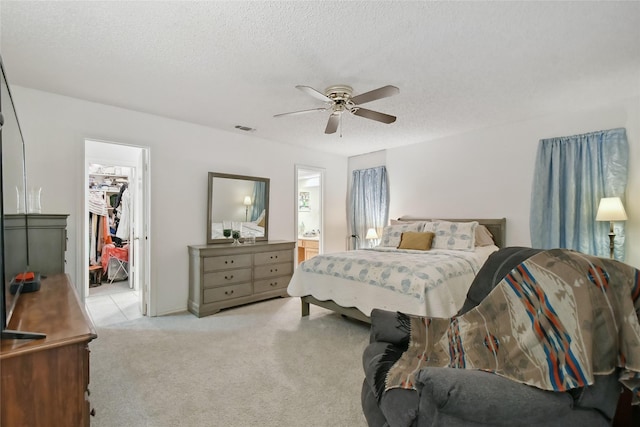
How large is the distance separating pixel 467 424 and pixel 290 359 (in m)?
1.79

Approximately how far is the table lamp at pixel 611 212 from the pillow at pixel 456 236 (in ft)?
3.92

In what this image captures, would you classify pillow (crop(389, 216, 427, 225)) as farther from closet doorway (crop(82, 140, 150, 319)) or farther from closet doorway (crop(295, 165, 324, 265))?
closet doorway (crop(82, 140, 150, 319))

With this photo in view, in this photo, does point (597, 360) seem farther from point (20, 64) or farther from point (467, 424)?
point (20, 64)

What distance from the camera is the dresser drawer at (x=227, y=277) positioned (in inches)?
150

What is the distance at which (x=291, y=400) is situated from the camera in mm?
2006

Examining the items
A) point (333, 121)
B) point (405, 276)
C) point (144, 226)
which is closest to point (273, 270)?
point (144, 226)

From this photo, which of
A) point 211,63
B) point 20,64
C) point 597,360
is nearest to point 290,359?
point 597,360

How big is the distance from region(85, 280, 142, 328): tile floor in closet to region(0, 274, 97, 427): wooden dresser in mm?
2605

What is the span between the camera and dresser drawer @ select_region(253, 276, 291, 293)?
4.27m

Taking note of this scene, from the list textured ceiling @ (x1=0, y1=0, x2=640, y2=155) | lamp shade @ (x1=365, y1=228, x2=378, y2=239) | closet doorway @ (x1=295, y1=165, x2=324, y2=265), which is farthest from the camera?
closet doorway @ (x1=295, y1=165, x2=324, y2=265)

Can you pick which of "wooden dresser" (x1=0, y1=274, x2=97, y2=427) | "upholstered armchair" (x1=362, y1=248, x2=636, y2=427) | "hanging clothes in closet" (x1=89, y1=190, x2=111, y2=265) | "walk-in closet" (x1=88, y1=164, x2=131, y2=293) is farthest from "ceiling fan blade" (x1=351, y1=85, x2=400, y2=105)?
"hanging clothes in closet" (x1=89, y1=190, x2=111, y2=265)

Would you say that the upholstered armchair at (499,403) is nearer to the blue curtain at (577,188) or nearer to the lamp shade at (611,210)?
the lamp shade at (611,210)

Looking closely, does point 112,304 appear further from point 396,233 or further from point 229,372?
point 396,233

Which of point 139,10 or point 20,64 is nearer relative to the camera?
point 139,10
